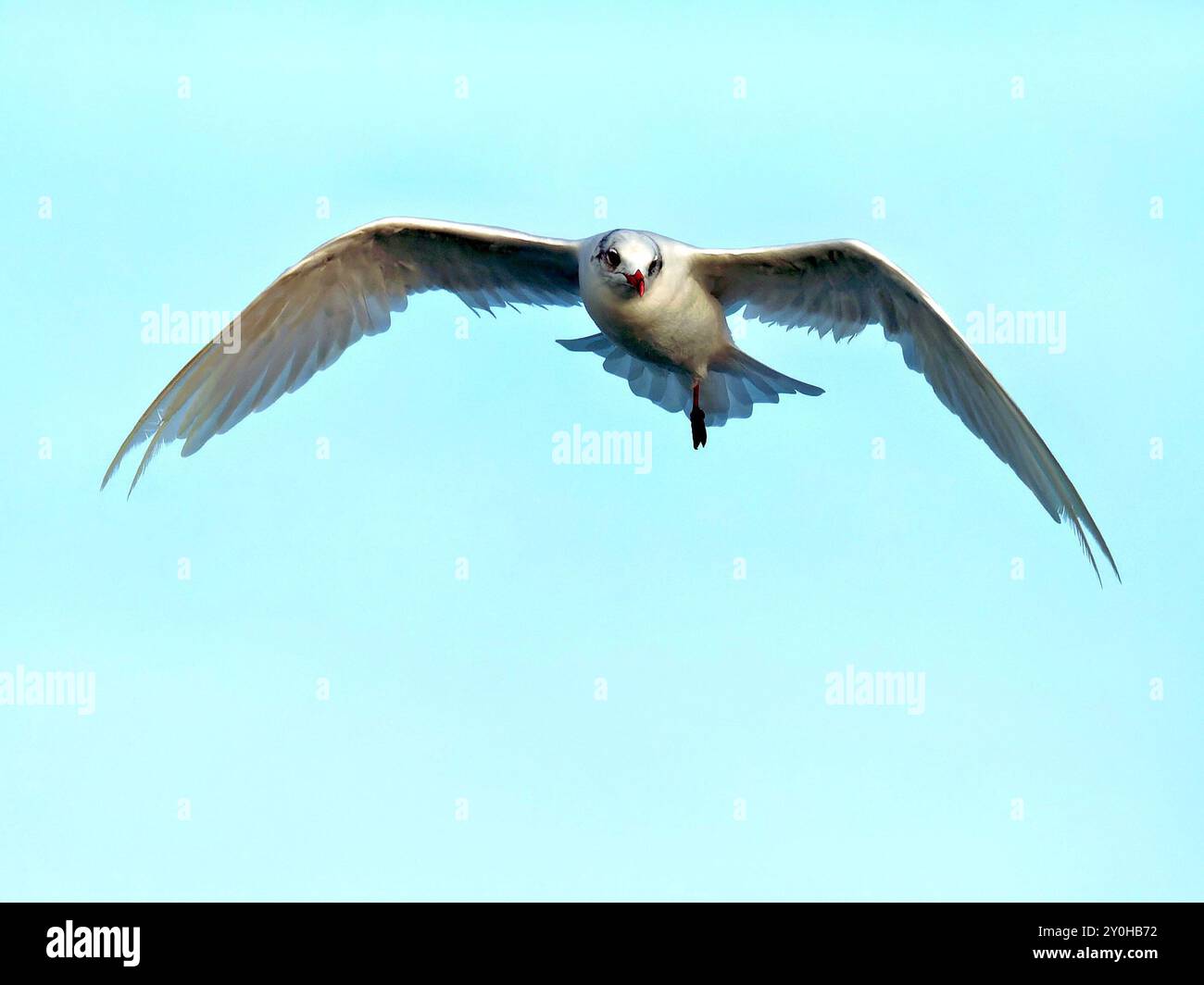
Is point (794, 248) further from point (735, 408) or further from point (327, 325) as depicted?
point (327, 325)

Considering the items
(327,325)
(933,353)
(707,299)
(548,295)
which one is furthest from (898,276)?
(327,325)

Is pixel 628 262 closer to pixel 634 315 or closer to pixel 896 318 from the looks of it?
pixel 634 315

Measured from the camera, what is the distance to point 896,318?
12.0 m

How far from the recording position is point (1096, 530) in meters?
11.3

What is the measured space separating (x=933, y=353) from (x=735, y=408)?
1633 mm

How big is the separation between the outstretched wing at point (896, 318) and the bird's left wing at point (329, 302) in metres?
1.30

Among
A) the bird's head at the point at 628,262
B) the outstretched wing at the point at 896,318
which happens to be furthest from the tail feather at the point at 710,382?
the bird's head at the point at 628,262

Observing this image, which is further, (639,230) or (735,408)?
(735,408)

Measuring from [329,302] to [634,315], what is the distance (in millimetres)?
2381

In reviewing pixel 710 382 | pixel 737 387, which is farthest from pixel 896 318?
pixel 710 382

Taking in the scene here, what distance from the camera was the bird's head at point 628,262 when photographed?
11.3 meters

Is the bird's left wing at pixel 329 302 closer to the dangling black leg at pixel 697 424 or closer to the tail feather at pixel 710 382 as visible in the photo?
the tail feather at pixel 710 382
